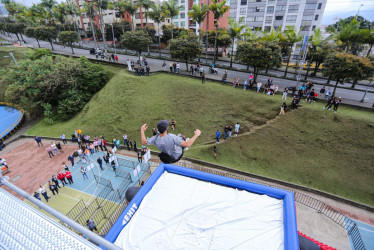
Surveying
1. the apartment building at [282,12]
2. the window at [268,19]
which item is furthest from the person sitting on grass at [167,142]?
the window at [268,19]

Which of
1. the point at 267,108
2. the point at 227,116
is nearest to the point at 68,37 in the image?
the point at 227,116

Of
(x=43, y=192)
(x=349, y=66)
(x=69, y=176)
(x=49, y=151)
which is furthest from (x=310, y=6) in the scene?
(x=43, y=192)

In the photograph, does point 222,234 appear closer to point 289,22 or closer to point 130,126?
point 130,126

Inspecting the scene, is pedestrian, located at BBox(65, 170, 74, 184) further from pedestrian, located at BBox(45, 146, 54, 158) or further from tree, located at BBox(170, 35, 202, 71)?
tree, located at BBox(170, 35, 202, 71)

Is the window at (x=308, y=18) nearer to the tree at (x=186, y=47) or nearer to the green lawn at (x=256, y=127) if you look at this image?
the tree at (x=186, y=47)

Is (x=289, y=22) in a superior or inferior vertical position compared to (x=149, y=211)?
superior

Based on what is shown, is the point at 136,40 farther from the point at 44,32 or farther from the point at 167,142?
the point at 167,142
